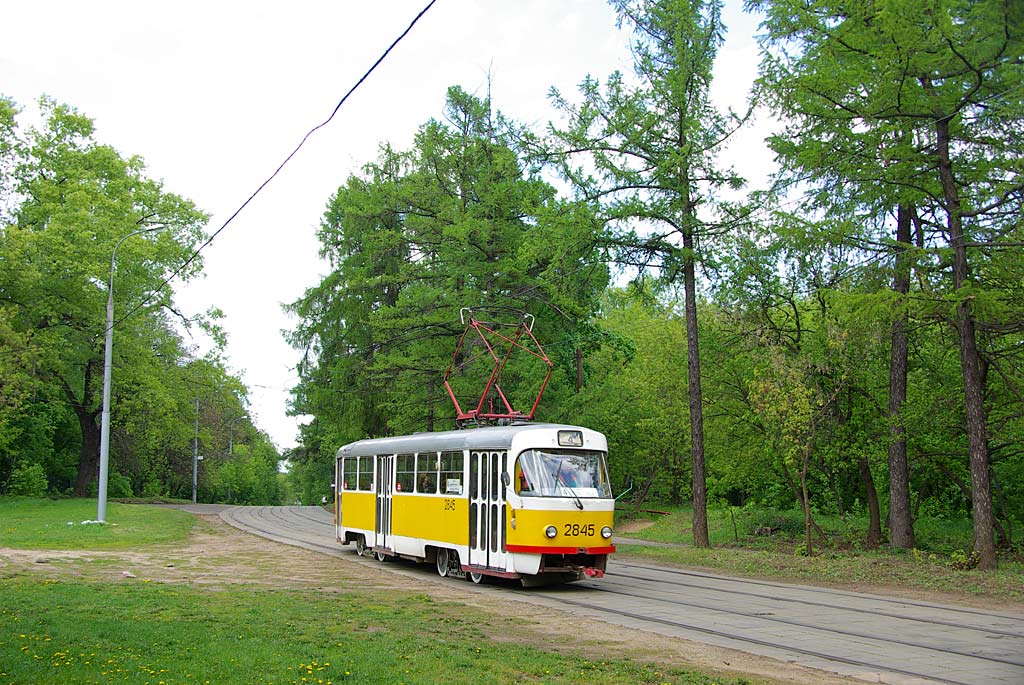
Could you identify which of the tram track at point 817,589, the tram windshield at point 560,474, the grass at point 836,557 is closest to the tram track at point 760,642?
the tram windshield at point 560,474

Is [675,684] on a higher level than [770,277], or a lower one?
lower

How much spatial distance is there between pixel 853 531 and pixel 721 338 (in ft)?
25.4

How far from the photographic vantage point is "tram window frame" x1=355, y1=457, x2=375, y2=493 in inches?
944

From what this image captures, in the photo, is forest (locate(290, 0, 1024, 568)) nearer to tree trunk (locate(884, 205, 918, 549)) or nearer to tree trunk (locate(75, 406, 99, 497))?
tree trunk (locate(884, 205, 918, 549))

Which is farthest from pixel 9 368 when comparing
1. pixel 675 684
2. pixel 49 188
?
pixel 675 684

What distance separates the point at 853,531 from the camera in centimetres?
2973

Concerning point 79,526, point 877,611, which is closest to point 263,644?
point 877,611

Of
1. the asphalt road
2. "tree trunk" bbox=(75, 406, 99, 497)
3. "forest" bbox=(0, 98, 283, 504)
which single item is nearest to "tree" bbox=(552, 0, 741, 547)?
the asphalt road

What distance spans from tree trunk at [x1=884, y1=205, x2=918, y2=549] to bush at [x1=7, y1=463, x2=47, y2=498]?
42.4 metres

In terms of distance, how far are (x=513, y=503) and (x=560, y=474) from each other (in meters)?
1.03

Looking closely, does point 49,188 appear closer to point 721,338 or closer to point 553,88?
point 553,88

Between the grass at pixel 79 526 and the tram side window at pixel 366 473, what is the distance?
629cm

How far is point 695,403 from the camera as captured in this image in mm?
25781

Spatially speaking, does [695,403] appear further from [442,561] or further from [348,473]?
[348,473]
